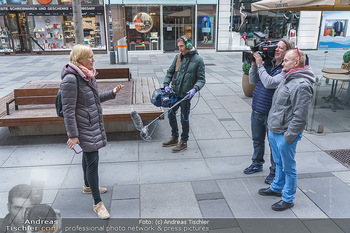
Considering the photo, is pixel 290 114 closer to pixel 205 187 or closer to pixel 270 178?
pixel 270 178

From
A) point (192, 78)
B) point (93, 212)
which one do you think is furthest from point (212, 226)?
point (192, 78)

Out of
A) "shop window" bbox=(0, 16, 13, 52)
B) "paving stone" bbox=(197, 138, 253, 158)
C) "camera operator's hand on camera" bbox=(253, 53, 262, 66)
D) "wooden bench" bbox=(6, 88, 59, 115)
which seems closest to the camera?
"camera operator's hand on camera" bbox=(253, 53, 262, 66)

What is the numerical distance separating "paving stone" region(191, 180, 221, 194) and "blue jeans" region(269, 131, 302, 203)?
2.61 ft

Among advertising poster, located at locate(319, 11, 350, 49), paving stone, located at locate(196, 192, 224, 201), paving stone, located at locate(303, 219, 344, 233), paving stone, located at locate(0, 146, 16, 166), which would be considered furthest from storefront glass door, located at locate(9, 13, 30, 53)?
paving stone, located at locate(303, 219, 344, 233)

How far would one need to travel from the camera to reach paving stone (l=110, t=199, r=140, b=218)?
11.2 ft

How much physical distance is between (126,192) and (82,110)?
137 cm

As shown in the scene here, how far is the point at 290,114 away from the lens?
3.18 metres

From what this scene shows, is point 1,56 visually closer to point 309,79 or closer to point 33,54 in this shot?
point 33,54

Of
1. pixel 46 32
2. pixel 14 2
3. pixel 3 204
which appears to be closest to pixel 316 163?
pixel 3 204

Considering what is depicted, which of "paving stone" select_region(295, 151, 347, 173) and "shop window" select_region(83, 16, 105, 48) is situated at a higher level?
"shop window" select_region(83, 16, 105, 48)

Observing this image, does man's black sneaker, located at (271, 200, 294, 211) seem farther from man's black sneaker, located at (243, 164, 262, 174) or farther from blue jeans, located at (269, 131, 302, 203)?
man's black sneaker, located at (243, 164, 262, 174)

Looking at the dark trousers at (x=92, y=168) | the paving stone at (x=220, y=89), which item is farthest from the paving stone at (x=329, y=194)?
the paving stone at (x=220, y=89)

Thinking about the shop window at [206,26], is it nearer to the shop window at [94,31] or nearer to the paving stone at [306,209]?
the shop window at [94,31]

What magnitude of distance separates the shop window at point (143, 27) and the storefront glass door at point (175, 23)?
521mm
